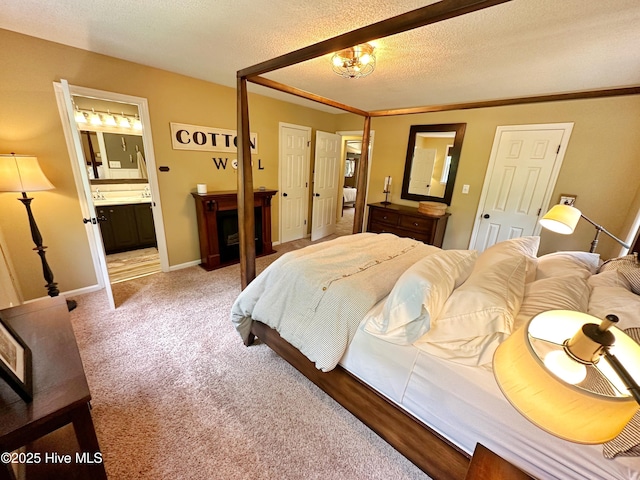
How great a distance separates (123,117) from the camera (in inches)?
150

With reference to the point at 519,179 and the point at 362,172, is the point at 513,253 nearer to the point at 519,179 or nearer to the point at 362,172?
the point at 362,172

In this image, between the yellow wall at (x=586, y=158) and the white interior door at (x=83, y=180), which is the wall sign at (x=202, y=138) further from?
the yellow wall at (x=586, y=158)

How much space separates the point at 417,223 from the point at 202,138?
3.26 m

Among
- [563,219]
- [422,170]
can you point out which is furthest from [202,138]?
[563,219]

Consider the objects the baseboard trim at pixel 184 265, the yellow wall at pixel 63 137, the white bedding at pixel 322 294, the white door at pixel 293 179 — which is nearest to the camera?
the white bedding at pixel 322 294

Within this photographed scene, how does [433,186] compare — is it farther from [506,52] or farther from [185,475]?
[185,475]

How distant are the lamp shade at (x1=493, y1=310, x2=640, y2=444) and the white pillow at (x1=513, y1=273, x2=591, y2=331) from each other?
0.74 meters

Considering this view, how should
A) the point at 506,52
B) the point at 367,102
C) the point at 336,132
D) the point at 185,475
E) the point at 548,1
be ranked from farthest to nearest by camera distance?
the point at 336,132 → the point at 367,102 → the point at 506,52 → the point at 548,1 → the point at 185,475

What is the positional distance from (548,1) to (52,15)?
3189 mm

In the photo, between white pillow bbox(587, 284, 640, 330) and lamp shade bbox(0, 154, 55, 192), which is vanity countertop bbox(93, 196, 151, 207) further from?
white pillow bbox(587, 284, 640, 330)

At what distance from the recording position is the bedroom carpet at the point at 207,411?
4.30 ft

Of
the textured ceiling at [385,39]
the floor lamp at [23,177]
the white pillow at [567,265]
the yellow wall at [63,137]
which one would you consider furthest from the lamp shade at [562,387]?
the yellow wall at [63,137]

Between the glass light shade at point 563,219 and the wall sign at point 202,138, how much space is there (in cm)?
316

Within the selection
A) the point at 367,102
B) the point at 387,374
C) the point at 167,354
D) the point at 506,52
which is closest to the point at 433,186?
the point at 367,102
